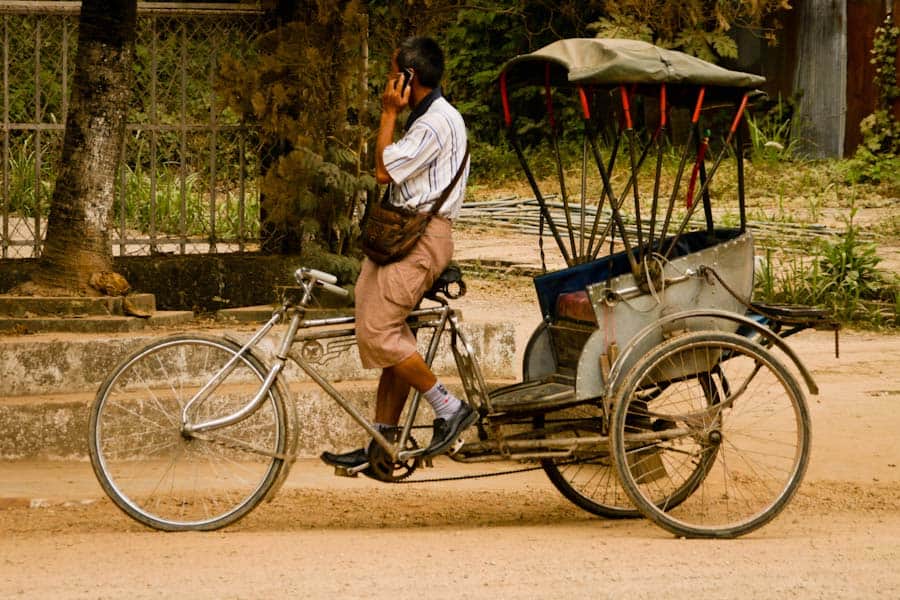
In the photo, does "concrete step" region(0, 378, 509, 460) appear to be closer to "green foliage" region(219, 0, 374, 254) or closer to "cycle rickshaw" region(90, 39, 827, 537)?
"cycle rickshaw" region(90, 39, 827, 537)

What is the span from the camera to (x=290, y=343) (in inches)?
208

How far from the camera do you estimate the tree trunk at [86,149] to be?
7.96 m

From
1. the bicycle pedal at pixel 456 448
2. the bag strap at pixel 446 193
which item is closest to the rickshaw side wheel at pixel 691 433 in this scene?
the bicycle pedal at pixel 456 448

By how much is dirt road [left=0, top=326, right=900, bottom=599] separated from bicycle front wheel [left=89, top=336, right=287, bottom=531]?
0.17 meters

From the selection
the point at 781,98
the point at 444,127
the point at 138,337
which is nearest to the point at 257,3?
the point at 138,337

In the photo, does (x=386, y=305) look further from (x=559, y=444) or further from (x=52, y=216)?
(x=52, y=216)

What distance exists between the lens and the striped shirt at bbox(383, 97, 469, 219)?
202 inches

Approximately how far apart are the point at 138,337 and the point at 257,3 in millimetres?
2543

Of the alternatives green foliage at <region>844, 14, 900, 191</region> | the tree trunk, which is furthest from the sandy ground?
green foliage at <region>844, 14, 900, 191</region>

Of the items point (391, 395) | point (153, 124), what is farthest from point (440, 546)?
point (153, 124)

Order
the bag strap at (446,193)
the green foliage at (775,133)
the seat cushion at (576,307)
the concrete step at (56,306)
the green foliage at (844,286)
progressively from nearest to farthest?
the bag strap at (446,193) → the seat cushion at (576,307) → the concrete step at (56,306) → the green foliage at (844,286) → the green foliage at (775,133)

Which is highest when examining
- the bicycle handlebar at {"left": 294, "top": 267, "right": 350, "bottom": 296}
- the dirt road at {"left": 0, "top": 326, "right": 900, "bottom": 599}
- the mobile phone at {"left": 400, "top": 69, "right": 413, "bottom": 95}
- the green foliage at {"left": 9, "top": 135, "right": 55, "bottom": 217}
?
the mobile phone at {"left": 400, "top": 69, "right": 413, "bottom": 95}

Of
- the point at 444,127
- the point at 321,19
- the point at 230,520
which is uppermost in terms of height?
the point at 321,19

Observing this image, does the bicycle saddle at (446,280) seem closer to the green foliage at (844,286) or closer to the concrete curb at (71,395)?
the concrete curb at (71,395)
